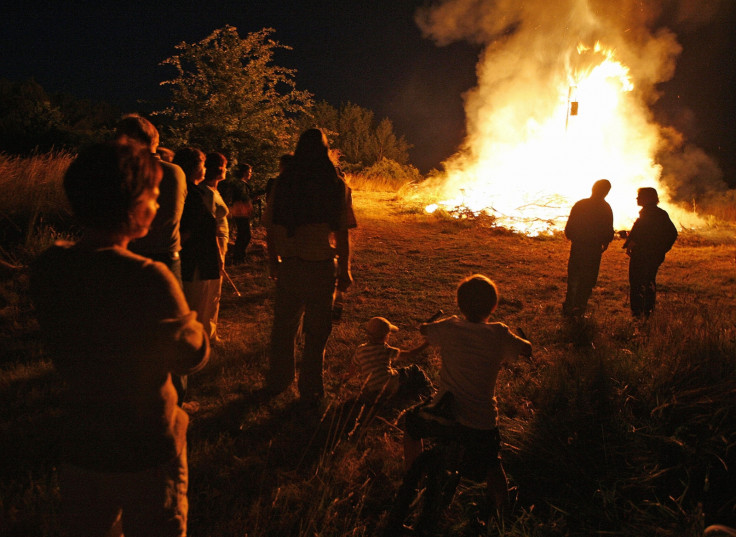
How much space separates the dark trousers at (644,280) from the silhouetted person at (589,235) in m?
0.51

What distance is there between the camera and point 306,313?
3604 mm

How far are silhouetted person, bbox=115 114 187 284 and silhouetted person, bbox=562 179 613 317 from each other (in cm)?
550

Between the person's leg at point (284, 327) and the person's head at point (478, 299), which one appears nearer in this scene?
the person's head at point (478, 299)

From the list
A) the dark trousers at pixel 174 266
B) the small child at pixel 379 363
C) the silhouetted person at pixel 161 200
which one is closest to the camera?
the silhouetted person at pixel 161 200

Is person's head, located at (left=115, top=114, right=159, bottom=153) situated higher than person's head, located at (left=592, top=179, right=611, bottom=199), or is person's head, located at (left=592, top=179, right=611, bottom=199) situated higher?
person's head, located at (left=592, top=179, right=611, bottom=199)

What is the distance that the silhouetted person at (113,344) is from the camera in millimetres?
1289

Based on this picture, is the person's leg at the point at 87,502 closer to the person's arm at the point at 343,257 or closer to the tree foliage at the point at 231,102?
the person's arm at the point at 343,257

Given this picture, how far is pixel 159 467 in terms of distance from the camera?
1.51 meters

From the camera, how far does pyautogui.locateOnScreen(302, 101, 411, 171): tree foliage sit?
33.6 metres

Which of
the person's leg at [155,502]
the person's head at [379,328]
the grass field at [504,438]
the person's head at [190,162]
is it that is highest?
the person's head at [190,162]

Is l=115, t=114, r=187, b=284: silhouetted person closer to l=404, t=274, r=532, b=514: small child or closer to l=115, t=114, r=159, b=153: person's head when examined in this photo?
l=115, t=114, r=159, b=153: person's head

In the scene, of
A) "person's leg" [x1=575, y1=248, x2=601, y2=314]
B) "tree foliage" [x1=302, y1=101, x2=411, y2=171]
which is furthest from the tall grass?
"tree foliage" [x1=302, y1=101, x2=411, y2=171]


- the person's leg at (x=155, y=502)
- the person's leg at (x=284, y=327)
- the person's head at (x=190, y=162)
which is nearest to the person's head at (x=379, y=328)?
the person's leg at (x=284, y=327)

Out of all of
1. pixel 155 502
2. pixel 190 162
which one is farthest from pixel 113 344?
pixel 190 162
